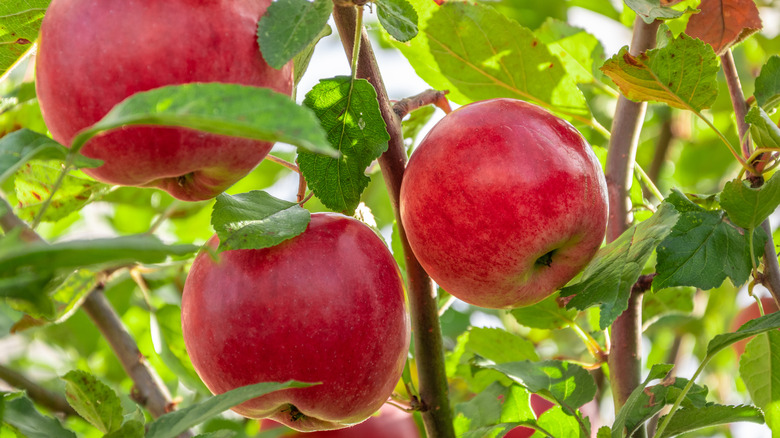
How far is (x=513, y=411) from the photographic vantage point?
1.09 m

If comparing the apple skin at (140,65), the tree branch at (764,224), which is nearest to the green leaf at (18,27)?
the apple skin at (140,65)

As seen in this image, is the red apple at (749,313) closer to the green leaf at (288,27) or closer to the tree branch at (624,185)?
the tree branch at (624,185)

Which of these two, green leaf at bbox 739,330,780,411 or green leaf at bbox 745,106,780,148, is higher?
green leaf at bbox 745,106,780,148

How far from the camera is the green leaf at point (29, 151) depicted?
21.9 inches

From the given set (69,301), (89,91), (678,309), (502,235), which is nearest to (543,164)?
(502,235)

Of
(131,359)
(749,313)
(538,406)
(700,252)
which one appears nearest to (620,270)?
(700,252)

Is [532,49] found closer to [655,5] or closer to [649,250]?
[655,5]

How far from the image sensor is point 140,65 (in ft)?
2.16

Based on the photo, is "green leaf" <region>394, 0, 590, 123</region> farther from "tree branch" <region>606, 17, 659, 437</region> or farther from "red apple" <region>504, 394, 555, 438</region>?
"red apple" <region>504, 394, 555, 438</region>

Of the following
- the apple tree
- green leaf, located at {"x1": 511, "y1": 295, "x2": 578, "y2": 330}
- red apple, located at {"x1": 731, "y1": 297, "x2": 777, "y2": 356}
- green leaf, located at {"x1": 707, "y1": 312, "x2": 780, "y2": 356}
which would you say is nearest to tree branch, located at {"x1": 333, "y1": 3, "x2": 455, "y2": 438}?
the apple tree

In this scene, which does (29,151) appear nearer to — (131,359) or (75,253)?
(75,253)

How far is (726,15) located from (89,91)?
33.7 inches

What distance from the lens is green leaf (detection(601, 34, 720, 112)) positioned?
87cm

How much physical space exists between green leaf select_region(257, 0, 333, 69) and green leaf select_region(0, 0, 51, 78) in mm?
312
